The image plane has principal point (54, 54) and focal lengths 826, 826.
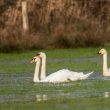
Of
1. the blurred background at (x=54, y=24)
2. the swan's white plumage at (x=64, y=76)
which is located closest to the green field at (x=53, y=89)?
the swan's white plumage at (x=64, y=76)

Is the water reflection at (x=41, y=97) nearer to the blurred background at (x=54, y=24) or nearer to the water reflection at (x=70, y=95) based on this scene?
the water reflection at (x=70, y=95)

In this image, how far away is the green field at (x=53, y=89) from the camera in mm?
13984

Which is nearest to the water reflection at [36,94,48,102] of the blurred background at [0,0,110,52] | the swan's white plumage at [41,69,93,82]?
the swan's white plumage at [41,69,93,82]

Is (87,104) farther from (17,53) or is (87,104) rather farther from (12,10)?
(12,10)

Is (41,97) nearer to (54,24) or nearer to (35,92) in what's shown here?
(35,92)

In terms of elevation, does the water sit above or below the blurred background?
below

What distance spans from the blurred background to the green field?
4.45 m

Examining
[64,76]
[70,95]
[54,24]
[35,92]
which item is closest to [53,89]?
[35,92]

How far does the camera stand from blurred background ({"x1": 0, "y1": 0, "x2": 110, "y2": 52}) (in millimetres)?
29547

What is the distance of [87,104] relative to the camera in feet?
45.5

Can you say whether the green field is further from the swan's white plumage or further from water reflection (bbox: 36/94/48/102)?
the swan's white plumage

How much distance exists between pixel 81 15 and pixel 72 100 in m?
18.3

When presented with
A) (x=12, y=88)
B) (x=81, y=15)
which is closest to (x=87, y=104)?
(x=12, y=88)

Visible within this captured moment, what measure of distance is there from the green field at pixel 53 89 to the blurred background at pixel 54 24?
4446 millimetres
